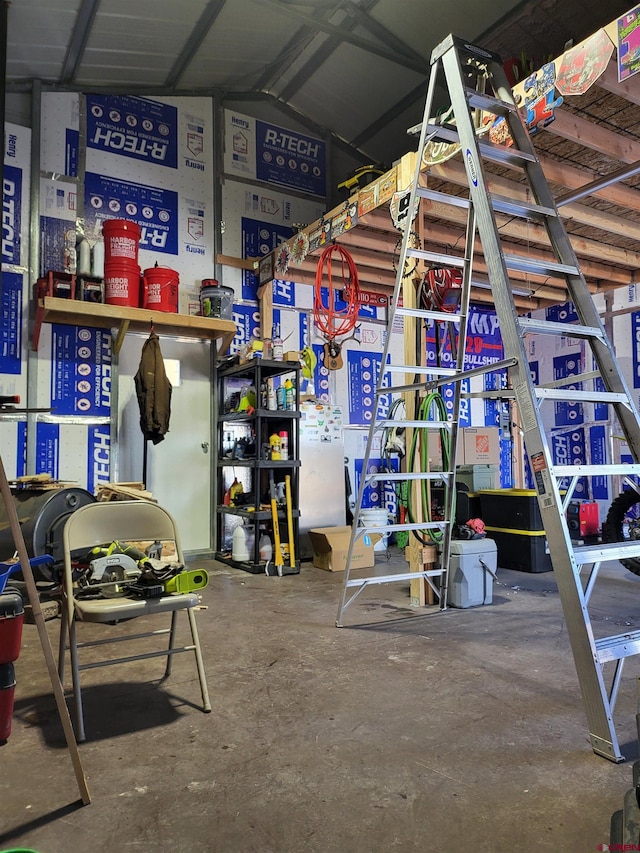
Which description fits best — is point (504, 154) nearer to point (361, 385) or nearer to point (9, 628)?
point (9, 628)

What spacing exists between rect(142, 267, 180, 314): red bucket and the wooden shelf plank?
132 millimetres

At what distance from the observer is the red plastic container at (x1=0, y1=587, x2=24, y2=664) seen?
5.71 ft

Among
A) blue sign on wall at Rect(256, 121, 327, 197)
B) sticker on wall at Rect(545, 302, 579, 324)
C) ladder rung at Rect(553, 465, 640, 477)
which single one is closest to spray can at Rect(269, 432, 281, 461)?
blue sign on wall at Rect(256, 121, 327, 197)

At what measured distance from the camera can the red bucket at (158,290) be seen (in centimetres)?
507

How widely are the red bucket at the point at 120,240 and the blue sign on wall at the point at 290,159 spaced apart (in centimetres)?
193

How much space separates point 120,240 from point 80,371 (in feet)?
3.98

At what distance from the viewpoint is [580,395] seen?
1985 millimetres

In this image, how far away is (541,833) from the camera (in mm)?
1414

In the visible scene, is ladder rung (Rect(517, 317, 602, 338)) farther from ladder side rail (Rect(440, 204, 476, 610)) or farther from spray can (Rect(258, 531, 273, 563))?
spray can (Rect(258, 531, 273, 563))

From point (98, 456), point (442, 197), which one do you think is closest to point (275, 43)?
point (442, 197)

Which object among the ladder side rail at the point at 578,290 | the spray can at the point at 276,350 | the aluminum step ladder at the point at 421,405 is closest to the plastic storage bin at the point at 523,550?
the aluminum step ladder at the point at 421,405

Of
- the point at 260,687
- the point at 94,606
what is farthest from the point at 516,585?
the point at 94,606

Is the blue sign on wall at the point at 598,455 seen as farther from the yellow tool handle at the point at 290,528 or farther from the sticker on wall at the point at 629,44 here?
the sticker on wall at the point at 629,44

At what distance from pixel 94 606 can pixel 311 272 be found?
193 inches
